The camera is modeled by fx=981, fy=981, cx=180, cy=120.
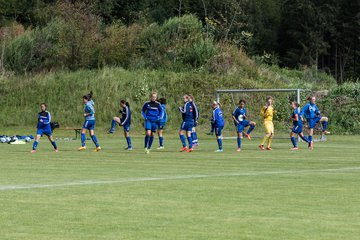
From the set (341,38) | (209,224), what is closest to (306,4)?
(341,38)

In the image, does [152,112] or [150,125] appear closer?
[150,125]

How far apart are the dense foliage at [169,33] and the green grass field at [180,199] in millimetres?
42280

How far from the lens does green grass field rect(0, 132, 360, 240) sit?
42.1ft

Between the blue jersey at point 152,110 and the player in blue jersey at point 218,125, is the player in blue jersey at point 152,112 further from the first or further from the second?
the player in blue jersey at point 218,125

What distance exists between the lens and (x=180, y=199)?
16.5 meters

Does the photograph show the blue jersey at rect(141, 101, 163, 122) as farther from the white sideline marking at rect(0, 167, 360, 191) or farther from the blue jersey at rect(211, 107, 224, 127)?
the white sideline marking at rect(0, 167, 360, 191)

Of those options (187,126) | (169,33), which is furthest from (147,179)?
(169,33)

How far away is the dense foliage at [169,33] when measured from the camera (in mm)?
69500

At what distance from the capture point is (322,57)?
402 ft

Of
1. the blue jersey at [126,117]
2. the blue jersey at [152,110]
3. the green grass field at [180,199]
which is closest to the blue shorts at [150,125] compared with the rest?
the blue jersey at [152,110]

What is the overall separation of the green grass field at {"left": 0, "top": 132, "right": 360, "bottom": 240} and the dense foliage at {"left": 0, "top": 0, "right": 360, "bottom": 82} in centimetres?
4228

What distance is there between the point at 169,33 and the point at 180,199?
5472 centimetres

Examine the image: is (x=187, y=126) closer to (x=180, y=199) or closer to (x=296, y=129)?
(x=296, y=129)

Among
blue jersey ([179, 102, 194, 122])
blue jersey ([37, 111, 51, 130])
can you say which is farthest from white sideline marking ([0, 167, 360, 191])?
blue jersey ([37, 111, 51, 130])
